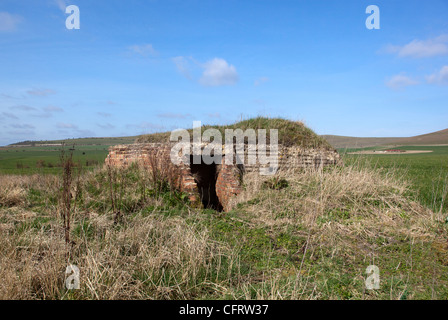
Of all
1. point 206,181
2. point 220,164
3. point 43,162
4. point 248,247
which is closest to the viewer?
point 248,247

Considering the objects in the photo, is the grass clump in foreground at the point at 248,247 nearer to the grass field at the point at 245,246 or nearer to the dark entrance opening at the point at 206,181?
the grass field at the point at 245,246

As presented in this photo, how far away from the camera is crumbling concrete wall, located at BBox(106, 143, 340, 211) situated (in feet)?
28.1

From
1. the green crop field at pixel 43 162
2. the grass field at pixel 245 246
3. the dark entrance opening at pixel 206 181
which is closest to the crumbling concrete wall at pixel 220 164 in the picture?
the dark entrance opening at pixel 206 181

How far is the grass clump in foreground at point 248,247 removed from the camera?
10.5 feet

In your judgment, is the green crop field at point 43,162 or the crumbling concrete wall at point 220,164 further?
the green crop field at point 43,162

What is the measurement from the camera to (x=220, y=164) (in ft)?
31.7

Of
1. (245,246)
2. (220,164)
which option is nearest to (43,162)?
(220,164)

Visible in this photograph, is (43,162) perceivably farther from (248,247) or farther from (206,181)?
(248,247)

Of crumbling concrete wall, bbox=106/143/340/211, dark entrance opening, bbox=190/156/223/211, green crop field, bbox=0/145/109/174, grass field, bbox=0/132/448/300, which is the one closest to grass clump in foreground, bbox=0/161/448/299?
grass field, bbox=0/132/448/300

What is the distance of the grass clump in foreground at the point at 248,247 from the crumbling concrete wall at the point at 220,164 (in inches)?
26.0

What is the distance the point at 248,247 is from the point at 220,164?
5.04m
